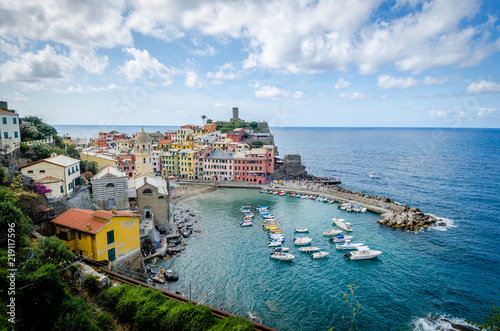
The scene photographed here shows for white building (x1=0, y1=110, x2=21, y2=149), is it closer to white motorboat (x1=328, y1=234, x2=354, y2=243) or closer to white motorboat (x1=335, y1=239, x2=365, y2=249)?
white motorboat (x1=328, y1=234, x2=354, y2=243)

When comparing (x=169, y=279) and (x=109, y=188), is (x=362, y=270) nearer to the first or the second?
(x=169, y=279)

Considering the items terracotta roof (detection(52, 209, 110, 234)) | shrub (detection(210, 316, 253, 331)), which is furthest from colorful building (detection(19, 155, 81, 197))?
shrub (detection(210, 316, 253, 331))

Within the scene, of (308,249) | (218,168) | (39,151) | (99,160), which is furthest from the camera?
(218,168)

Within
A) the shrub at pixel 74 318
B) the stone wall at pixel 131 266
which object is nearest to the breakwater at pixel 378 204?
the stone wall at pixel 131 266

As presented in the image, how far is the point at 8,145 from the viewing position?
3506 cm

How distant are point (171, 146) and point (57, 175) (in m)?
61.2

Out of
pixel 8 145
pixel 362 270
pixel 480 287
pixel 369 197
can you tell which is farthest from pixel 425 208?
pixel 8 145

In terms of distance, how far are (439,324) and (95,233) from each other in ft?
103

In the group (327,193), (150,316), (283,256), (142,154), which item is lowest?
(283,256)

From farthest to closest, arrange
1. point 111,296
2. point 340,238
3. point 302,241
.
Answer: point 340,238, point 302,241, point 111,296

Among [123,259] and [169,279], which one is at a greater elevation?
[123,259]

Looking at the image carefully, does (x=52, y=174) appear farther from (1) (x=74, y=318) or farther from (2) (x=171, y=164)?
(2) (x=171, y=164)

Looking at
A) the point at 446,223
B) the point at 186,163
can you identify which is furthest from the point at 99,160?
the point at 446,223

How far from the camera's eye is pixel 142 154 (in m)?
50.2
